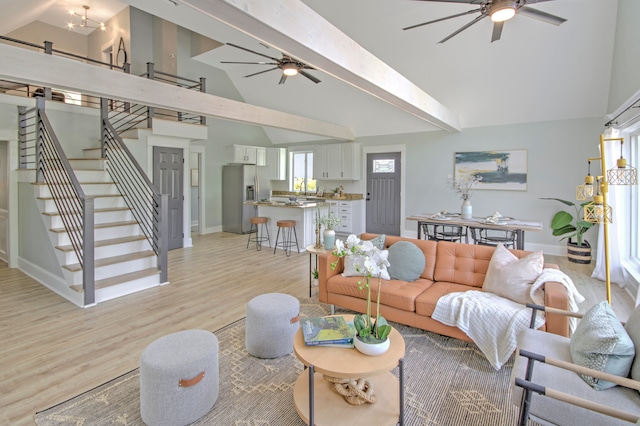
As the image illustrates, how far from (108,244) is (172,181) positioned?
2.33m

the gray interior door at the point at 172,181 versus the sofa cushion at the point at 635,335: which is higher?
the gray interior door at the point at 172,181

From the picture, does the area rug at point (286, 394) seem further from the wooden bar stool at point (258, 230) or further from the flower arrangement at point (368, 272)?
the wooden bar stool at point (258, 230)

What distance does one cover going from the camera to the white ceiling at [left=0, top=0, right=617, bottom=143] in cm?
466

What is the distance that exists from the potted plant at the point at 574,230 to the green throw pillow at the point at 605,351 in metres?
4.70

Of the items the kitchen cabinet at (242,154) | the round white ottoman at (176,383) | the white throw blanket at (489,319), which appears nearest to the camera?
the round white ottoman at (176,383)

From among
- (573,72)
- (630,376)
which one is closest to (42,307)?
(630,376)

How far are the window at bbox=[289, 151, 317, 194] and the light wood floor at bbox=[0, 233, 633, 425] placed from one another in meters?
4.13

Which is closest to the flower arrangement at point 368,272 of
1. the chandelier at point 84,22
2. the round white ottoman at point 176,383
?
the round white ottoman at point 176,383

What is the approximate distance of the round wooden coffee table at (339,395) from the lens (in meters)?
1.80

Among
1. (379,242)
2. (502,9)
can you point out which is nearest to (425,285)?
(379,242)

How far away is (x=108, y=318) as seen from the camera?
3471 mm

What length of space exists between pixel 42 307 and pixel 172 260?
7.22ft

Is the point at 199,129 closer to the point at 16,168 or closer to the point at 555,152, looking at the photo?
the point at 16,168

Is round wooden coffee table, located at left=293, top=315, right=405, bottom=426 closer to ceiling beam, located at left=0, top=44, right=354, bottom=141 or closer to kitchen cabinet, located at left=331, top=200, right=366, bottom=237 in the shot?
ceiling beam, located at left=0, top=44, right=354, bottom=141
